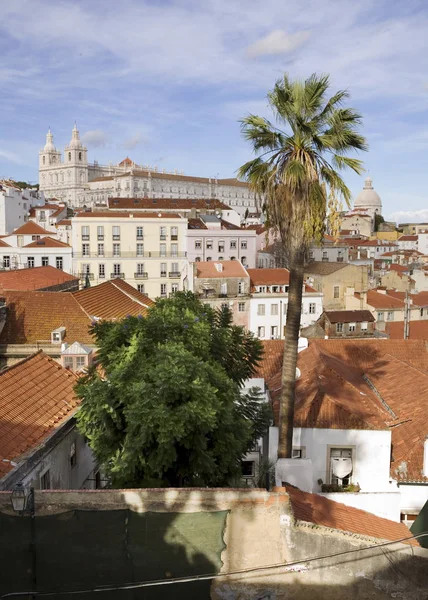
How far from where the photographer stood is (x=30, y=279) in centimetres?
3625

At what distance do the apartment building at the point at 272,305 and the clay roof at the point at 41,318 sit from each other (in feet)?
97.2

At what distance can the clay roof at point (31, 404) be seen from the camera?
1293 centimetres

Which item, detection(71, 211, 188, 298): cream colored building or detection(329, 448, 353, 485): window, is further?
detection(71, 211, 188, 298): cream colored building

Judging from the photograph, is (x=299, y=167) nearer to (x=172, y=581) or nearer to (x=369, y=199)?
(x=172, y=581)

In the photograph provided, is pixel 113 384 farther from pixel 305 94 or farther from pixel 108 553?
pixel 305 94

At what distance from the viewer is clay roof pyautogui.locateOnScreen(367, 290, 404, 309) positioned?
186ft

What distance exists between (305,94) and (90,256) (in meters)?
53.6

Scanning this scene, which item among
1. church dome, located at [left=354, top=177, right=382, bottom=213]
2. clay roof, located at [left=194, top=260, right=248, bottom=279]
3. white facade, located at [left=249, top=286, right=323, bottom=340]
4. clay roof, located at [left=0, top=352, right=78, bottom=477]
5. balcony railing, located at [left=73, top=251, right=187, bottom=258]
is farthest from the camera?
church dome, located at [left=354, top=177, right=382, bottom=213]

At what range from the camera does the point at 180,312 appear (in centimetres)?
1394

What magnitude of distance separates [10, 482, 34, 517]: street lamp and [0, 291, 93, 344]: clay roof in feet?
41.4

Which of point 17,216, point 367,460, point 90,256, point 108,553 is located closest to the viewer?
point 108,553

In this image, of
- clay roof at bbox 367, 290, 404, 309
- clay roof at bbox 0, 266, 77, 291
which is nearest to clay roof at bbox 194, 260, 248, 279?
clay roof at bbox 367, 290, 404, 309

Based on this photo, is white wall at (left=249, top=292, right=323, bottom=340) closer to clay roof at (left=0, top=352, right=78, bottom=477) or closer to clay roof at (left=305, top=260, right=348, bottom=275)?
clay roof at (left=305, top=260, right=348, bottom=275)

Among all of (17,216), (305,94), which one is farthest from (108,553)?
(17,216)
